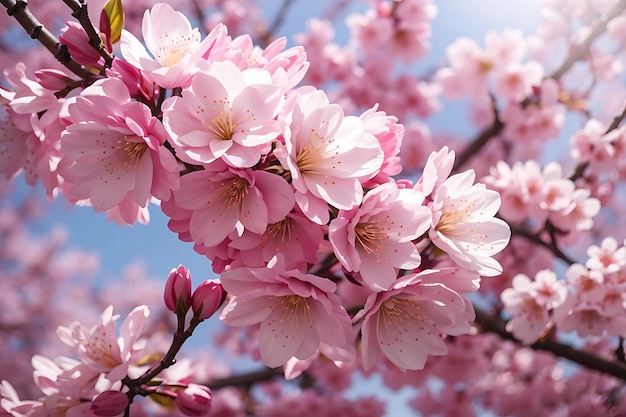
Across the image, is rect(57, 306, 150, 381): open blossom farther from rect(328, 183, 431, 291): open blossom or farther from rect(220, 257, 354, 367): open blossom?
rect(328, 183, 431, 291): open blossom

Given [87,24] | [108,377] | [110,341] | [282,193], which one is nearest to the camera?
[282,193]

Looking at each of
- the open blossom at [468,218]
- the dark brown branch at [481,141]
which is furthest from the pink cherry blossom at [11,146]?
the dark brown branch at [481,141]

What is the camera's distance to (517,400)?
3.71 metres

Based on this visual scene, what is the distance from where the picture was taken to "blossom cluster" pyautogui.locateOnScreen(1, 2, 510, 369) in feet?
3.01

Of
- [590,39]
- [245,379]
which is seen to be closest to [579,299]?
[590,39]

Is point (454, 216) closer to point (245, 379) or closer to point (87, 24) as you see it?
point (87, 24)

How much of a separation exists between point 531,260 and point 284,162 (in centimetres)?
327

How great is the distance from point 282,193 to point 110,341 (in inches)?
25.5

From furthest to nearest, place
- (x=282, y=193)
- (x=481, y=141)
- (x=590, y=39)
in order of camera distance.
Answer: (x=481, y=141) < (x=590, y=39) < (x=282, y=193)

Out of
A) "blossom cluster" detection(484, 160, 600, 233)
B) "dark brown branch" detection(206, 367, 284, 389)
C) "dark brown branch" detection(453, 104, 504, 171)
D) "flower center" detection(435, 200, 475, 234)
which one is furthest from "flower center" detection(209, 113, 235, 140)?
"dark brown branch" detection(453, 104, 504, 171)

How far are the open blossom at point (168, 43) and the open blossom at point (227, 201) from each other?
20cm

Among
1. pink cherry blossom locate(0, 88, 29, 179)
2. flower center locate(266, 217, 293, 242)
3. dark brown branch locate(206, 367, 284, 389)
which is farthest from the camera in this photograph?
dark brown branch locate(206, 367, 284, 389)

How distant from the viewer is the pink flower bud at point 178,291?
3.43 feet

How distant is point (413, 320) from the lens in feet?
3.48
